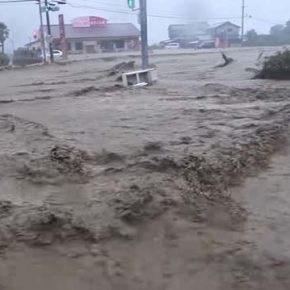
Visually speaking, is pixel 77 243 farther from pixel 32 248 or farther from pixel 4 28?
pixel 4 28

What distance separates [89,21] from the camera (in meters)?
74.2

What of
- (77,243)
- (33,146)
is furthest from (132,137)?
(77,243)

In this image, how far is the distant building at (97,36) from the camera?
7225cm

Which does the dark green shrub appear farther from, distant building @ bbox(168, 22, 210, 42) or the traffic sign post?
distant building @ bbox(168, 22, 210, 42)

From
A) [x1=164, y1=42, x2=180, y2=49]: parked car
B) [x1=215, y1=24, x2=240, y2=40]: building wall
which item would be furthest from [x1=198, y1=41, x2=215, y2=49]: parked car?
[x1=215, y1=24, x2=240, y2=40]: building wall

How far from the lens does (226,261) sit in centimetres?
411

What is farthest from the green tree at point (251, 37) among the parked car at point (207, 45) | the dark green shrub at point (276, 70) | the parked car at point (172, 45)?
the dark green shrub at point (276, 70)

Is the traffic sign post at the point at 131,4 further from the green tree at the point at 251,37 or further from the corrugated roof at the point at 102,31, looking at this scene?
the green tree at the point at 251,37

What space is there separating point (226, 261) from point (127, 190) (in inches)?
48.8

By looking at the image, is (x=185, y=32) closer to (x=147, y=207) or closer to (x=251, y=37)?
(x=251, y=37)

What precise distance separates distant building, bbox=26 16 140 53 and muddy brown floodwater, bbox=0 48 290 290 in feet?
216

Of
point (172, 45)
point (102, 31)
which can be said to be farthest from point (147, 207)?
point (172, 45)

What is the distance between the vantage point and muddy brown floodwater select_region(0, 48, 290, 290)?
13.0ft

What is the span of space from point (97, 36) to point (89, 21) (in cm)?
306
